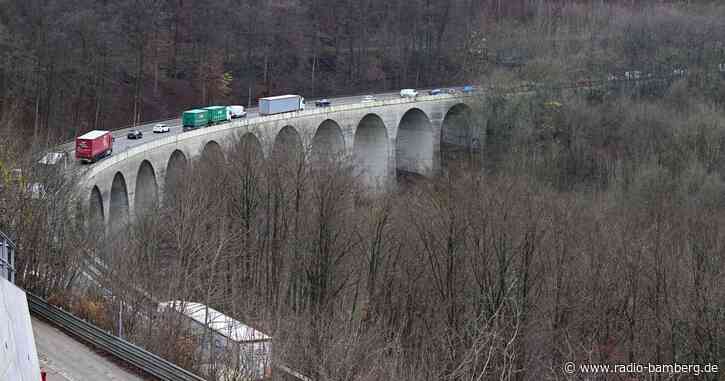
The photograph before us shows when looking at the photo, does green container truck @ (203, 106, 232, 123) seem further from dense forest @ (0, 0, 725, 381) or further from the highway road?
dense forest @ (0, 0, 725, 381)

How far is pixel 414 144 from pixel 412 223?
1437 inches

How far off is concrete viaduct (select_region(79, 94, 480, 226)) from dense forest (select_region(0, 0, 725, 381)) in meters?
2.98

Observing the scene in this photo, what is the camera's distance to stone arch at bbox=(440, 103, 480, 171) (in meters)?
66.2

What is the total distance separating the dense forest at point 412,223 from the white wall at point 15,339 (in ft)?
22.3

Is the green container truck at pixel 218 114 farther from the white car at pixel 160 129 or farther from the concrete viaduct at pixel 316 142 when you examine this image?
the white car at pixel 160 129

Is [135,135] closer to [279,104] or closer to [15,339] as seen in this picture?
[279,104]

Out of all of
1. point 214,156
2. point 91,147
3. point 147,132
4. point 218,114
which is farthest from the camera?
point 218,114

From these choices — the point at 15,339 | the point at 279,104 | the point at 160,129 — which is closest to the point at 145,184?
the point at 160,129

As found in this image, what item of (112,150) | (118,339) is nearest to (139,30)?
(112,150)

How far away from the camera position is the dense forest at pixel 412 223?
23828 millimetres

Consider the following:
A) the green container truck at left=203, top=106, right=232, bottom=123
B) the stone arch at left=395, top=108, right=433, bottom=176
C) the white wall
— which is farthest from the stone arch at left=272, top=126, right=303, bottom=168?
the stone arch at left=395, top=108, right=433, bottom=176

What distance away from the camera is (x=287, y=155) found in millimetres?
37500

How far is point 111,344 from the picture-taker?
19656 millimetres

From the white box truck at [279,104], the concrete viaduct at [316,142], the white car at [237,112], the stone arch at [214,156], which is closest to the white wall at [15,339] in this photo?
the concrete viaduct at [316,142]
